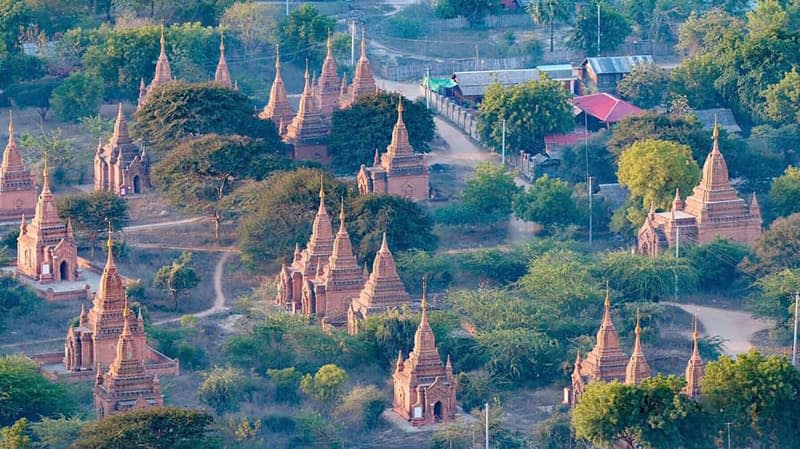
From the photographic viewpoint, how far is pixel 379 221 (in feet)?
357

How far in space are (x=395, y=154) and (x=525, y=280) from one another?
17.3 metres

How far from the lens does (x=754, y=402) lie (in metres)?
89.2

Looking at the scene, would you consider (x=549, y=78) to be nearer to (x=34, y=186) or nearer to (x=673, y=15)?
(x=673, y=15)

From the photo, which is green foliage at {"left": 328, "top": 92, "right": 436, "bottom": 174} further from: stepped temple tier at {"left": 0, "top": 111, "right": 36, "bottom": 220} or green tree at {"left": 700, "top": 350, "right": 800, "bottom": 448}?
green tree at {"left": 700, "top": 350, "right": 800, "bottom": 448}

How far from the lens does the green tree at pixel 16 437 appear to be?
85.3 m

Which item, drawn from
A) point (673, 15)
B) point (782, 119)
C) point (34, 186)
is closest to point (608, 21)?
point (673, 15)

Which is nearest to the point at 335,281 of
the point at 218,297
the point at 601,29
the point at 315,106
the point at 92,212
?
the point at 218,297


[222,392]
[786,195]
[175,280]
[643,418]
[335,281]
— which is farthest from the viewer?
[786,195]

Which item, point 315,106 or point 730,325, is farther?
point 315,106

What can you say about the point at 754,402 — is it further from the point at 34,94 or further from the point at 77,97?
the point at 34,94

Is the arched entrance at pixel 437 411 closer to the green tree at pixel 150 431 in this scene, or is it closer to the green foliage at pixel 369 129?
the green tree at pixel 150 431

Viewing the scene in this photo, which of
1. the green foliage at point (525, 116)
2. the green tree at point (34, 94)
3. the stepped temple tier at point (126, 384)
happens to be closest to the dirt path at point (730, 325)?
the stepped temple tier at point (126, 384)

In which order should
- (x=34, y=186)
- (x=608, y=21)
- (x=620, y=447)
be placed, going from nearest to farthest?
(x=620, y=447) → (x=34, y=186) → (x=608, y=21)

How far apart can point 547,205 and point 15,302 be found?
2495cm
